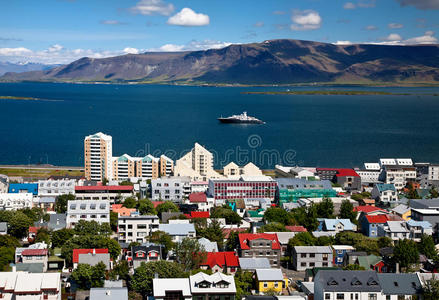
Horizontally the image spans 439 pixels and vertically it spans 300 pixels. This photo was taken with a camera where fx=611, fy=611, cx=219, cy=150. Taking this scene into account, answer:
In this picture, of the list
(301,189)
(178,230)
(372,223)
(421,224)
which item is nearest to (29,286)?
(178,230)

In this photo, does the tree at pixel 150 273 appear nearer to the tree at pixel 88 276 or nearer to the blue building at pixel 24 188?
the tree at pixel 88 276

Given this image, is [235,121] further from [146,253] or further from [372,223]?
[146,253]

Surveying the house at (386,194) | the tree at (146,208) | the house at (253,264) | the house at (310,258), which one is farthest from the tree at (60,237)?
the house at (386,194)

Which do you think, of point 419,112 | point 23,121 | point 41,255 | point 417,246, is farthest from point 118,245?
point 419,112

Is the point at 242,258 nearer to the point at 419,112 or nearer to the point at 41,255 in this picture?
the point at 41,255

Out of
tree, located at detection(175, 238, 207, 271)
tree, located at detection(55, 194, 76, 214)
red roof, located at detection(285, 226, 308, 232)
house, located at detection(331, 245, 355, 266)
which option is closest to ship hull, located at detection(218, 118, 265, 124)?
tree, located at detection(55, 194, 76, 214)

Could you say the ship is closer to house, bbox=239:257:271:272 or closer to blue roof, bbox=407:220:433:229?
blue roof, bbox=407:220:433:229
